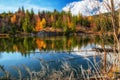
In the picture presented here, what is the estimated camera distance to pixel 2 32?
13350 cm

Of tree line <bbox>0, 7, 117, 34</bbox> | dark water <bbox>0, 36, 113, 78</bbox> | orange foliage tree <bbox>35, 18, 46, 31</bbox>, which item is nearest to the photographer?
dark water <bbox>0, 36, 113, 78</bbox>

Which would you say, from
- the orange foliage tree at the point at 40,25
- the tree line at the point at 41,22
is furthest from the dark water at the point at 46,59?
the orange foliage tree at the point at 40,25

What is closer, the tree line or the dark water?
the dark water

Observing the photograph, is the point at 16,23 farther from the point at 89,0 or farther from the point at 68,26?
the point at 89,0

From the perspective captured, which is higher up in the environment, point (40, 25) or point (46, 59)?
point (40, 25)

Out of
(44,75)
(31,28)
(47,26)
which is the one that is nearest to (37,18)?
(47,26)

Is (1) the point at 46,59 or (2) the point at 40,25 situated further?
(2) the point at 40,25

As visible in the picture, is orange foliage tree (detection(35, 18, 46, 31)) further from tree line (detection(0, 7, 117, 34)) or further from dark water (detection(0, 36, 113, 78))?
dark water (detection(0, 36, 113, 78))

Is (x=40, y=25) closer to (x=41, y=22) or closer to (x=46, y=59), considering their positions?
(x=41, y=22)

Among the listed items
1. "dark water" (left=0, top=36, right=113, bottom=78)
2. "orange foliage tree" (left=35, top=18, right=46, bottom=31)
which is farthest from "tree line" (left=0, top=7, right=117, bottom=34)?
"dark water" (left=0, top=36, right=113, bottom=78)

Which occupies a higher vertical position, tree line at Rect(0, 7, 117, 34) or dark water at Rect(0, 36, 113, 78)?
tree line at Rect(0, 7, 117, 34)

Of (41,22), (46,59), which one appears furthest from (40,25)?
(46,59)

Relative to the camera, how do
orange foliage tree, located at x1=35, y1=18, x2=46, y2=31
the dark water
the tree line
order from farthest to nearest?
orange foliage tree, located at x1=35, y1=18, x2=46, y2=31, the tree line, the dark water

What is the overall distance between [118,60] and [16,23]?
147 meters
